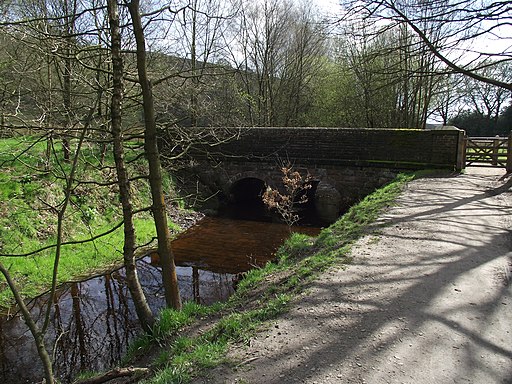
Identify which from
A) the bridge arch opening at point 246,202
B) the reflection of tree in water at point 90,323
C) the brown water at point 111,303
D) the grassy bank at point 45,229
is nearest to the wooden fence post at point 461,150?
the brown water at point 111,303

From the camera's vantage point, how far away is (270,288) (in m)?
5.14

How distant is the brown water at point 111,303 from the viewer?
213 inches

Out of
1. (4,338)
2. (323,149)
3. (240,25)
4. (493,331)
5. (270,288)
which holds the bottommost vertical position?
(4,338)

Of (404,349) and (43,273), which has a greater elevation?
(404,349)

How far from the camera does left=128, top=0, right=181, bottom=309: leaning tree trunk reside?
448cm

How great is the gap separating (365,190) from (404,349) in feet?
33.7

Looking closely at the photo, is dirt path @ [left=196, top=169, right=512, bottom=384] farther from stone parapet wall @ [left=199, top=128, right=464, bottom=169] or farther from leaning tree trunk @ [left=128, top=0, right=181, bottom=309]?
stone parapet wall @ [left=199, top=128, right=464, bottom=169]

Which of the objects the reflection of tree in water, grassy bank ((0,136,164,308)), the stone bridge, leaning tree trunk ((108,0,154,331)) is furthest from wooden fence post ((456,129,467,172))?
leaning tree trunk ((108,0,154,331))

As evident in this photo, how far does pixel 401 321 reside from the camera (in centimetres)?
358

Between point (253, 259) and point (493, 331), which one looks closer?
point (493, 331)

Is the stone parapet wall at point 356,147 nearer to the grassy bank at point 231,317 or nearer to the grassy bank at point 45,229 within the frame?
the grassy bank at point 45,229

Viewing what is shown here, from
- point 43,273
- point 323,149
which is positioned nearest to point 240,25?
point 323,149

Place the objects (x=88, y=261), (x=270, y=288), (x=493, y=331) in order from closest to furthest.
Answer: (x=493, y=331) → (x=270, y=288) → (x=88, y=261)

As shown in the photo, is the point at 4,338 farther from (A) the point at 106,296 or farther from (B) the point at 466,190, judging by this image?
(B) the point at 466,190
